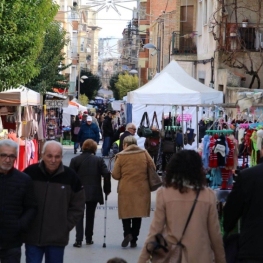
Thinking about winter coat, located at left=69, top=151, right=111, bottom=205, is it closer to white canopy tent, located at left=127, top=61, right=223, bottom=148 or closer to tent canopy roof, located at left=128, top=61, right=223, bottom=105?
white canopy tent, located at left=127, top=61, right=223, bottom=148

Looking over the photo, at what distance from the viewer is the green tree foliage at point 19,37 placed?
1742cm

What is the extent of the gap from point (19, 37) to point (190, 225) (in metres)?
12.2

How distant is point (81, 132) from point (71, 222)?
20204mm

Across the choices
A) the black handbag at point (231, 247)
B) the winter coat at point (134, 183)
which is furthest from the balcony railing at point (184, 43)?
the black handbag at point (231, 247)

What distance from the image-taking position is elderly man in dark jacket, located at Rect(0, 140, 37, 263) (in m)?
7.16

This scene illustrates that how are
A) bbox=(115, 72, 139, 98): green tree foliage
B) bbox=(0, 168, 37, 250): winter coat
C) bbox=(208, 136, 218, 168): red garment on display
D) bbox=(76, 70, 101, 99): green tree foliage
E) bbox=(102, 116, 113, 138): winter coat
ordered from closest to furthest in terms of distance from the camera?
1. bbox=(0, 168, 37, 250): winter coat
2. bbox=(208, 136, 218, 168): red garment on display
3. bbox=(102, 116, 113, 138): winter coat
4. bbox=(115, 72, 139, 98): green tree foliage
5. bbox=(76, 70, 101, 99): green tree foliage

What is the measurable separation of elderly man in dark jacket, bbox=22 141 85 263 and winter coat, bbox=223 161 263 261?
6.04ft

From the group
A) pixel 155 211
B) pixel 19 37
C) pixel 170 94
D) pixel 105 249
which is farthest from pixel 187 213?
pixel 170 94

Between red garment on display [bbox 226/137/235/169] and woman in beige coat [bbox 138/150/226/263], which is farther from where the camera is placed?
red garment on display [bbox 226/137/235/169]

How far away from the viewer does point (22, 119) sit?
21.6 m

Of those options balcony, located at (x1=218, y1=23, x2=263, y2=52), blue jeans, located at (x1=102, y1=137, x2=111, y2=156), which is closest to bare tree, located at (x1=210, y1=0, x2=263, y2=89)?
balcony, located at (x1=218, y1=23, x2=263, y2=52)

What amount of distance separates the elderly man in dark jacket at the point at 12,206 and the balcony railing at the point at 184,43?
29356 millimetres

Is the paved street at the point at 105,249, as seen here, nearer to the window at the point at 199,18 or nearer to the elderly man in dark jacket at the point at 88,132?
the elderly man in dark jacket at the point at 88,132

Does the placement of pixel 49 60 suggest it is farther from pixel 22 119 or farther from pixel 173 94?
pixel 22 119
